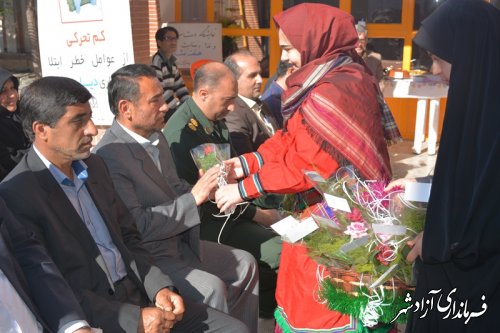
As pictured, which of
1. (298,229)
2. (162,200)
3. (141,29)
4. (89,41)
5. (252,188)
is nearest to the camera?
(298,229)

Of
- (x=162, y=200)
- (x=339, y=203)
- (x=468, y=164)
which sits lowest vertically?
(x=162, y=200)

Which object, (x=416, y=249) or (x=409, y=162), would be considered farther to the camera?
(x=409, y=162)

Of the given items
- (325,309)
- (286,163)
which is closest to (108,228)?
(286,163)

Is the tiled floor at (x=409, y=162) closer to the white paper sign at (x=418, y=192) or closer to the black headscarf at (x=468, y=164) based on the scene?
the white paper sign at (x=418, y=192)

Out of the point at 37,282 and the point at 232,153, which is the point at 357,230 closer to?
the point at 37,282

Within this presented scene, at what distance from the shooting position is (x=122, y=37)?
564 cm

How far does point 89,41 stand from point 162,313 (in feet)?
12.2

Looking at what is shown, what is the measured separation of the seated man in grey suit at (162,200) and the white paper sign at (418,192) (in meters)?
1.17

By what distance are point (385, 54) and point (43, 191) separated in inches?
320

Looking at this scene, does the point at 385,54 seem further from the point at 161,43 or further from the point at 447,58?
the point at 447,58

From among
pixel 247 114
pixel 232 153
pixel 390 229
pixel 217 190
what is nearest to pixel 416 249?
pixel 390 229

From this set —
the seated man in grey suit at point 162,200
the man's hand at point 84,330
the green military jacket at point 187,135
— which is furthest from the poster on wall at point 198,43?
the man's hand at point 84,330

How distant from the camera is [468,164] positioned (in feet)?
7.64

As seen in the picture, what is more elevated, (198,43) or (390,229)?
(198,43)
